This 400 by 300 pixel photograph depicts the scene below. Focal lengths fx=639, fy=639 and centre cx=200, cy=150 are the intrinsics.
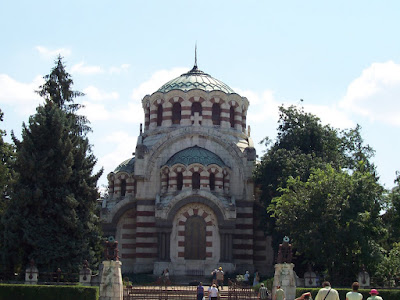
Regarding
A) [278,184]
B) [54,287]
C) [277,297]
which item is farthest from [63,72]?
[277,297]

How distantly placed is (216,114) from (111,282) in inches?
782

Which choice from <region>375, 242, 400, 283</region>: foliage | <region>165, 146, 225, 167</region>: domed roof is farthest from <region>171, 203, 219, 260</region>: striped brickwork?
<region>375, 242, 400, 283</region>: foliage

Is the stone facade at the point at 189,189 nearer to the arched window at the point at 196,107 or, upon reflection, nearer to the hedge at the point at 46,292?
the arched window at the point at 196,107

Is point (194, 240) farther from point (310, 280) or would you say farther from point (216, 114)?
point (310, 280)

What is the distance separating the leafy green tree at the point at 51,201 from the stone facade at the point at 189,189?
6399mm

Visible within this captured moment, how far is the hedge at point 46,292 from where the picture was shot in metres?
26.3

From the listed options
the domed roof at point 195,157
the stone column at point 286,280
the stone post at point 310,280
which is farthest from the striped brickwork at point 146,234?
the stone column at point 286,280

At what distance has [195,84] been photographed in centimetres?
4388

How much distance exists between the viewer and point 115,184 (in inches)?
1686

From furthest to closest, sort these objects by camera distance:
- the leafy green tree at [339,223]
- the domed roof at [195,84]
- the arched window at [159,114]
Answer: the arched window at [159,114] → the domed roof at [195,84] → the leafy green tree at [339,223]

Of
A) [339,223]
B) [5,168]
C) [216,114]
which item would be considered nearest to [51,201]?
[5,168]

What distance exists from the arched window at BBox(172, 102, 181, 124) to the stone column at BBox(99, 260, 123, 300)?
18.5m

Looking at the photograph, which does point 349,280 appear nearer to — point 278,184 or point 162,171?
point 278,184

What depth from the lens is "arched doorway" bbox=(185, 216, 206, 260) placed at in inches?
1518
